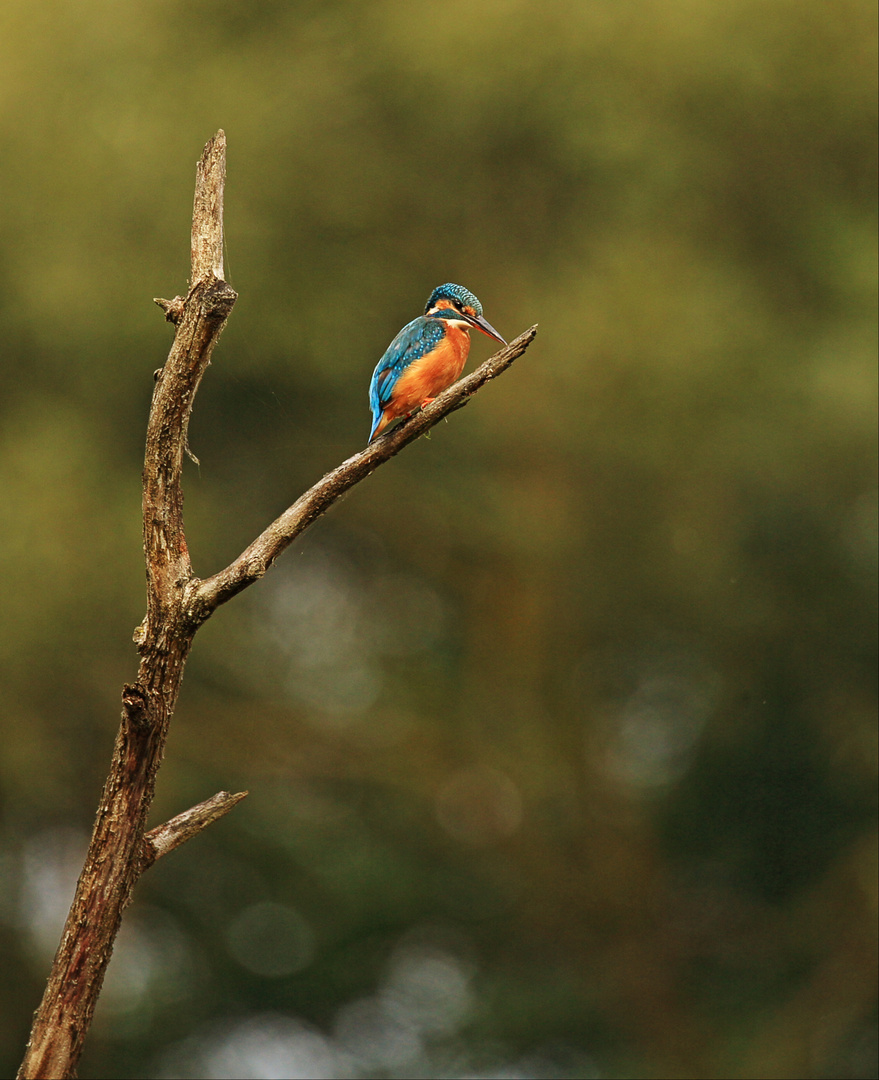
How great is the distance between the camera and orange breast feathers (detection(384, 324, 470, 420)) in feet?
8.21

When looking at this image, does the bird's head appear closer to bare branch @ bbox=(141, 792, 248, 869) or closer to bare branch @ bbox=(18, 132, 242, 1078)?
bare branch @ bbox=(18, 132, 242, 1078)

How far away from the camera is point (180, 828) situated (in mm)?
2107

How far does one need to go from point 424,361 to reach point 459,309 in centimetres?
27

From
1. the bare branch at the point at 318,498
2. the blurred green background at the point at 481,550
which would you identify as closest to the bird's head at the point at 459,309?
the bare branch at the point at 318,498

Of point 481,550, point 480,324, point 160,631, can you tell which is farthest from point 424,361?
point 481,550

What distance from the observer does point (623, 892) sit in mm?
5359

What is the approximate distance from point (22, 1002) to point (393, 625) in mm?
2117

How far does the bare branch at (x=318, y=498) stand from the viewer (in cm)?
200

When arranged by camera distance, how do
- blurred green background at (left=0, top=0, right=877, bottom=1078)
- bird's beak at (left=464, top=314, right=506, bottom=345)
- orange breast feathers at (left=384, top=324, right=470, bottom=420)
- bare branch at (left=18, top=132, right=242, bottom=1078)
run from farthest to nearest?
blurred green background at (left=0, top=0, right=877, bottom=1078) → bird's beak at (left=464, top=314, right=506, bottom=345) → orange breast feathers at (left=384, top=324, right=470, bottom=420) → bare branch at (left=18, top=132, right=242, bottom=1078)

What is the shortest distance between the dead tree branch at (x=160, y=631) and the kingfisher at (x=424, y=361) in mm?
394

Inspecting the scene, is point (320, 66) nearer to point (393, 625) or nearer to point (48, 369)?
point (48, 369)

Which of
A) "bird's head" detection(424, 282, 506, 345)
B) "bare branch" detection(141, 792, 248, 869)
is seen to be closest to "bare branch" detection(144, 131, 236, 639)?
"bare branch" detection(141, 792, 248, 869)

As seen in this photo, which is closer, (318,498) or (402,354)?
(318,498)

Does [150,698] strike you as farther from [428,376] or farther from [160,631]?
[428,376]
